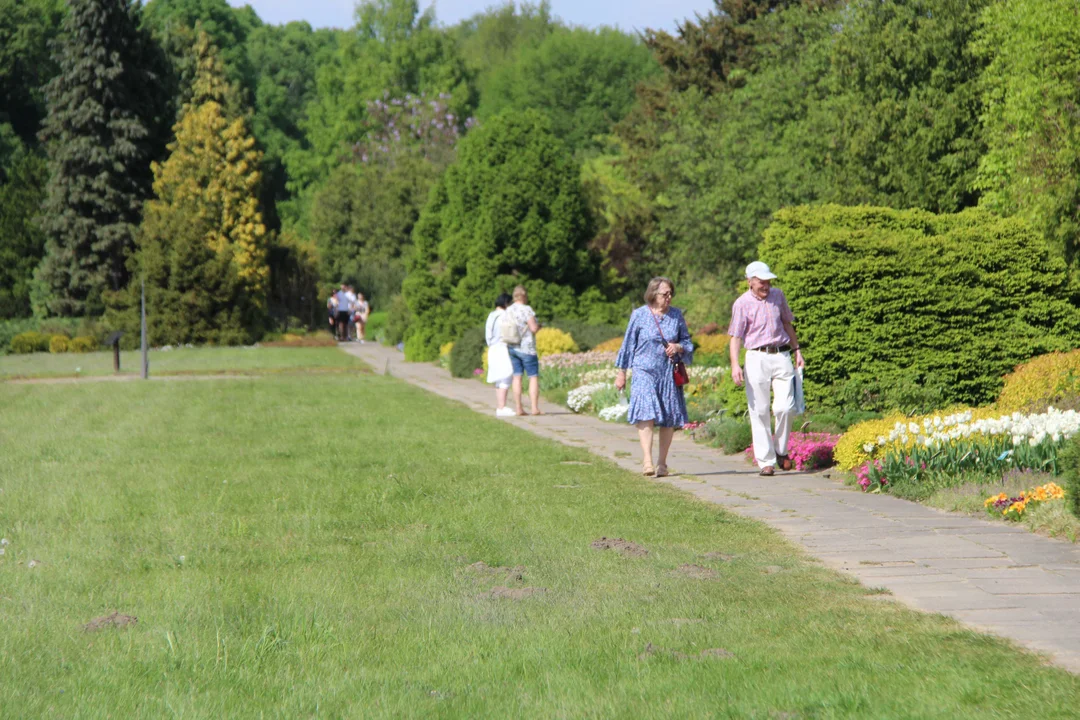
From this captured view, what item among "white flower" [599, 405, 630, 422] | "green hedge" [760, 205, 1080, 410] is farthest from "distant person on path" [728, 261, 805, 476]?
"white flower" [599, 405, 630, 422]

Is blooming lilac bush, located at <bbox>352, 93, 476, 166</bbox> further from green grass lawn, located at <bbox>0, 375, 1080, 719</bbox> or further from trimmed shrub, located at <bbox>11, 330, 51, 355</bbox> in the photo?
green grass lawn, located at <bbox>0, 375, 1080, 719</bbox>

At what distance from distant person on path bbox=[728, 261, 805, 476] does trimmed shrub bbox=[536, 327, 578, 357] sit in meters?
13.8

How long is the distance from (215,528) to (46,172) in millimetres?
48971

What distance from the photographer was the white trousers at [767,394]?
1112 cm

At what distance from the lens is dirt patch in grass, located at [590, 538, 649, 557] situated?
734 cm

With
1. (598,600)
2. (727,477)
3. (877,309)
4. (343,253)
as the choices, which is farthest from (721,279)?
(343,253)

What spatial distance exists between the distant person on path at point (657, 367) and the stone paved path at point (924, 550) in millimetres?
491

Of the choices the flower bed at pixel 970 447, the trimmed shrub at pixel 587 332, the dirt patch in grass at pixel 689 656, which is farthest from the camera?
the trimmed shrub at pixel 587 332

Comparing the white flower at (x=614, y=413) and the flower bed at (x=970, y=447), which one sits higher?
the flower bed at (x=970, y=447)

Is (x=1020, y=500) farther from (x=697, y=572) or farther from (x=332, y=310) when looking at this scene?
(x=332, y=310)

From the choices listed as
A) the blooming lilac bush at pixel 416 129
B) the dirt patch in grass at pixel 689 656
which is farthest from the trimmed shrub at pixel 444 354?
the blooming lilac bush at pixel 416 129

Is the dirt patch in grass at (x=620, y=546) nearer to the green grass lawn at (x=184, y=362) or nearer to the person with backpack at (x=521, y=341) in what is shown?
the person with backpack at (x=521, y=341)

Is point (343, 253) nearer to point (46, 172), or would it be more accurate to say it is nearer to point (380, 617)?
point (46, 172)

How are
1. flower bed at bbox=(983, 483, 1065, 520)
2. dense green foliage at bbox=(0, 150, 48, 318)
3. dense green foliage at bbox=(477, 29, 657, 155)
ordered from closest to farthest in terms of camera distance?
flower bed at bbox=(983, 483, 1065, 520) → dense green foliage at bbox=(0, 150, 48, 318) → dense green foliage at bbox=(477, 29, 657, 155)
